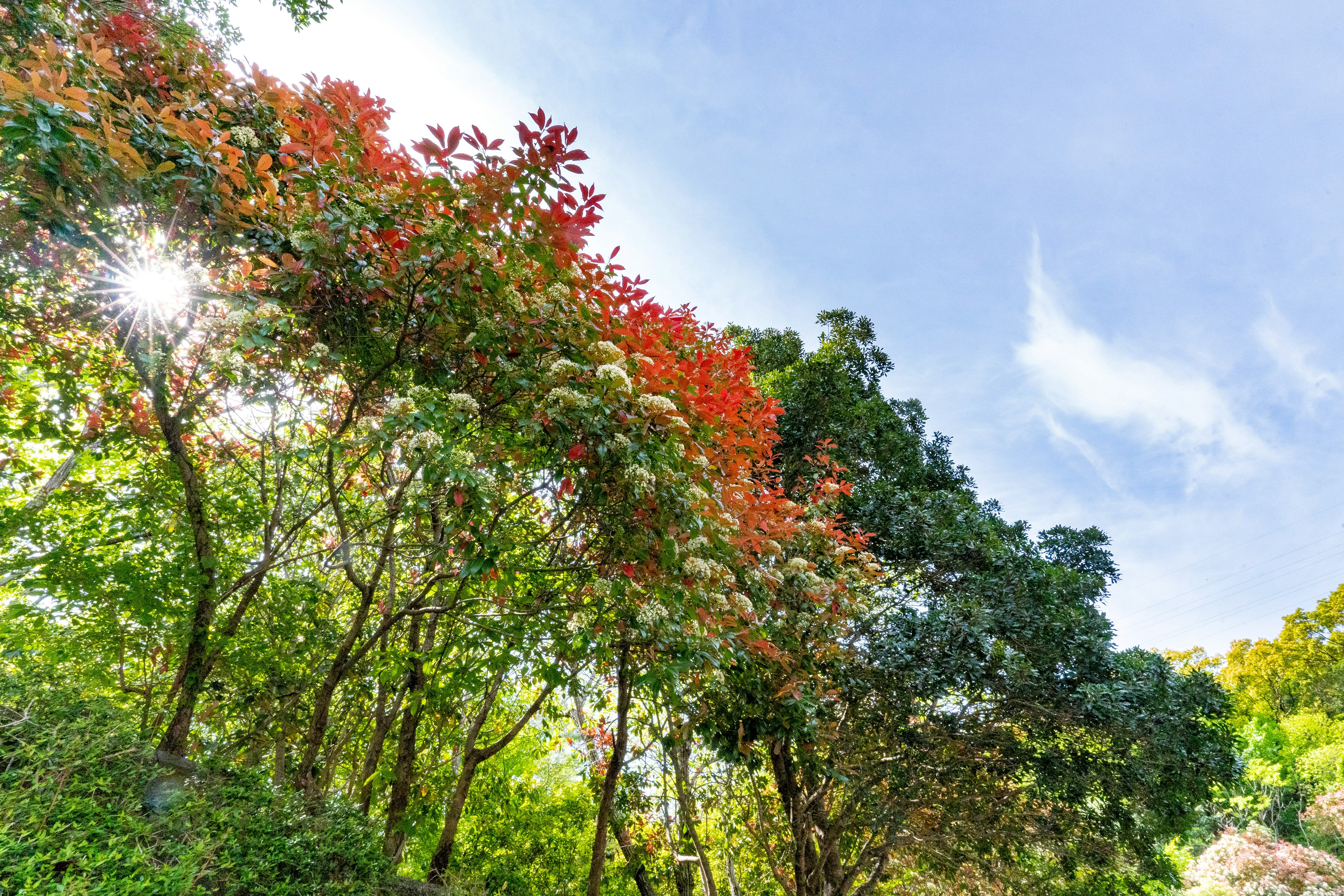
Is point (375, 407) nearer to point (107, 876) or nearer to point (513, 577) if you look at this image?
point (513, 577)

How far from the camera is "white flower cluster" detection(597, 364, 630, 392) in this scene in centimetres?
296

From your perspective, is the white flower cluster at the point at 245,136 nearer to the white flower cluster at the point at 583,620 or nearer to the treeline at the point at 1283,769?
the white flower cluster at the point at 583,620

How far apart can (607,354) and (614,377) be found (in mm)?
265

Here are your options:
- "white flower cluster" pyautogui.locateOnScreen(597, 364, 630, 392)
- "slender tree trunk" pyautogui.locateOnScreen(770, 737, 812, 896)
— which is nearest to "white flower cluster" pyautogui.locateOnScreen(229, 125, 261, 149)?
"white flower cluster" pyautogui.locateOnScreen(597, 364, 630, 392)

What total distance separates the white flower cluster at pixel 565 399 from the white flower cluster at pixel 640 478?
40cm

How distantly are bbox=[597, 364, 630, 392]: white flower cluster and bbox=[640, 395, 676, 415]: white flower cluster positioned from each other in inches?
4.7

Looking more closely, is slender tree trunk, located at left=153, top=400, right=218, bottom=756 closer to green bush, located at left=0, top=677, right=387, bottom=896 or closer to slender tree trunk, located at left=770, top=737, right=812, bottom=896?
green bush, located at left=0, top=677, right=387, bottom=896

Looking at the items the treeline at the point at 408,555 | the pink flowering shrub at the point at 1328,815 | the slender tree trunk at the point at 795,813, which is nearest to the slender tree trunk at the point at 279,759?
the treeline at the point at 408,555

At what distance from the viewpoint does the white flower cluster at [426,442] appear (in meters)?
2.61

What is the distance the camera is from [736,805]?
8.60 m

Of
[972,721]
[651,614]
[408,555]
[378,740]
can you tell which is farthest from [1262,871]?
[408,555]

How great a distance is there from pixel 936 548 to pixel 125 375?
7535mm

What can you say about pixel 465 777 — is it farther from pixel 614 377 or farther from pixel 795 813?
pixel 614 377

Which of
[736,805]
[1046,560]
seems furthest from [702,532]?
[736,805]
